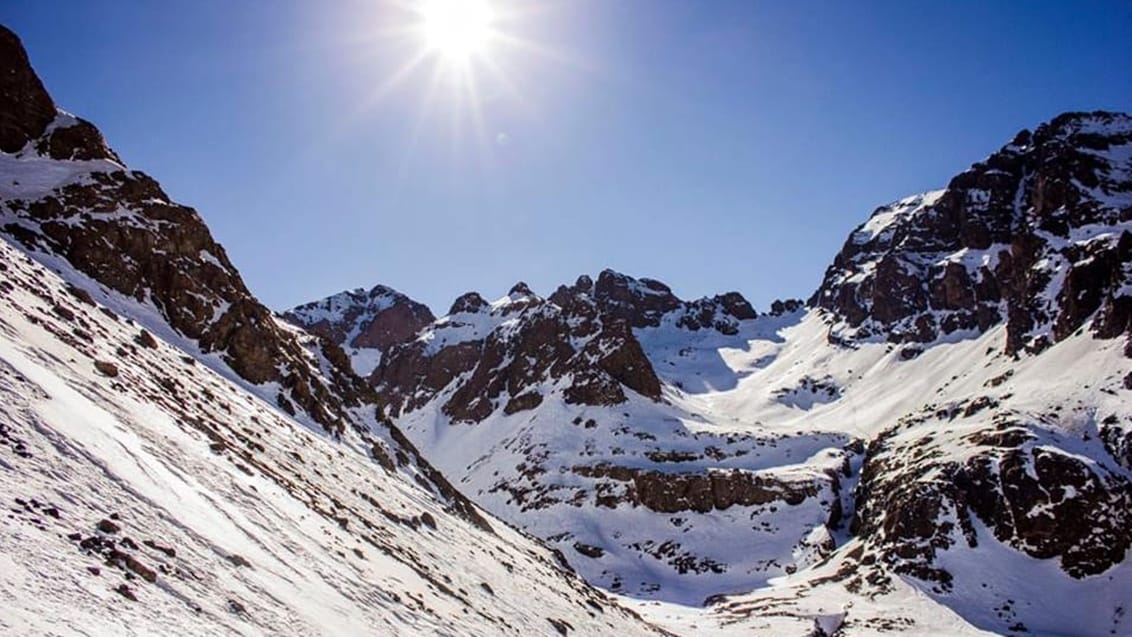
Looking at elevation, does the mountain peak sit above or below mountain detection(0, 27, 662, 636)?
above

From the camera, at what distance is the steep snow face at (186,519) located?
1266 cm

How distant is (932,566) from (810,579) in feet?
42.8

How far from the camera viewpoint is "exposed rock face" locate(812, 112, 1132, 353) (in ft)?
341

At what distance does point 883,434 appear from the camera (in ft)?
360

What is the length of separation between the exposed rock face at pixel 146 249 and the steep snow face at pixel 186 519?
6.72 meters

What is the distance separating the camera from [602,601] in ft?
146

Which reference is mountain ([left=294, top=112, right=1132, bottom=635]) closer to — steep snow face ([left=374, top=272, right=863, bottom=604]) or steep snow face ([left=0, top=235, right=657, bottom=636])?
steep snow face ([left=374, top=272, right=863, bottom=604])

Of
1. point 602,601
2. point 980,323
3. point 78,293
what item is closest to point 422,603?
point 602,601

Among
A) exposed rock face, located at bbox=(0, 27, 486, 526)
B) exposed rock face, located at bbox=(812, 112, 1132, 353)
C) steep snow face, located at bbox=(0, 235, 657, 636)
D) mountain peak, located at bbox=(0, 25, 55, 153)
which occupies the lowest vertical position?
steep snow face, located at bbox=(0, 235, 657, 636)

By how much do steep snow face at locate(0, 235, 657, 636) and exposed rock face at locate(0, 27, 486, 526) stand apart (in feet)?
22.0

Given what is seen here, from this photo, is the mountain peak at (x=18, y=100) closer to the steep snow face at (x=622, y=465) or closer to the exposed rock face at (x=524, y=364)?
the steep snow face at (x=622, y=465)

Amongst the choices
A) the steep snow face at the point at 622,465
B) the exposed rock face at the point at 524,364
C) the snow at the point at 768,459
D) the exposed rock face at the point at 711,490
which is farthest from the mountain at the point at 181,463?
the exposed rock face at the point at 524,364

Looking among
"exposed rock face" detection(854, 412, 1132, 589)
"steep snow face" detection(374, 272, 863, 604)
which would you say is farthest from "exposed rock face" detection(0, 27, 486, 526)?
"exposed rock face" detection(854, 412, 1132, 589)

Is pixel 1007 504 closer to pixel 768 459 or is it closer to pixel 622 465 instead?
pixel 768 459
